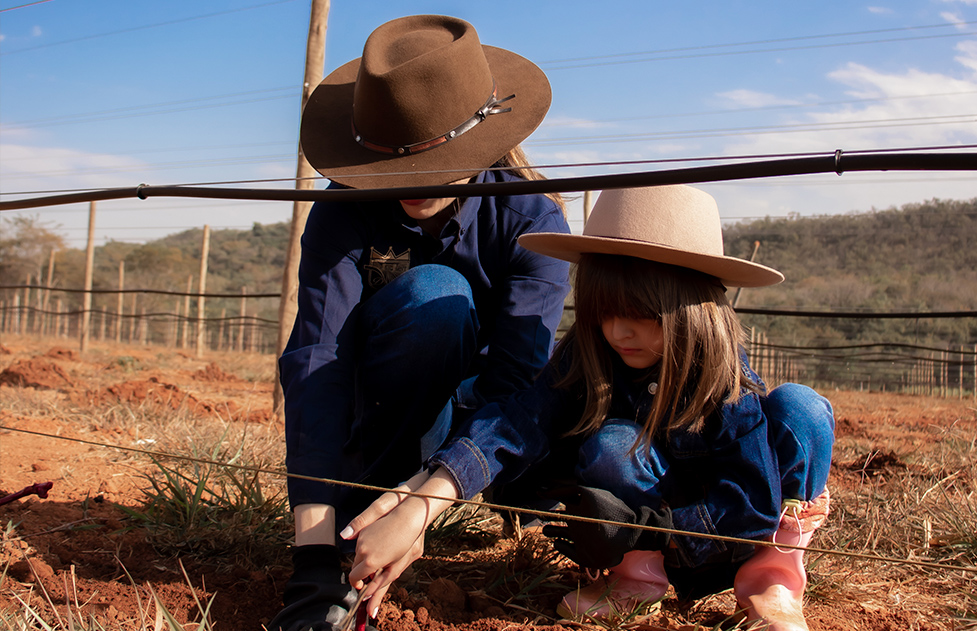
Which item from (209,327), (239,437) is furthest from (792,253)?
(239,437)

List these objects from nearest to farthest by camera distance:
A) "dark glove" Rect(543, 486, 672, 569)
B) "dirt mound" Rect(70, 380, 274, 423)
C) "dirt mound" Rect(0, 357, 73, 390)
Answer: "dark glove" Rect(543, 486, 672, 569), "dirt mound" Rect(70, 380, 274, 423), "dirt mound" Rect(0, 357, 73, 390)

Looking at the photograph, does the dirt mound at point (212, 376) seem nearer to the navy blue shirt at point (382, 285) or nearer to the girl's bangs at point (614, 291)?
the navy blue shirt at point (382, 285)

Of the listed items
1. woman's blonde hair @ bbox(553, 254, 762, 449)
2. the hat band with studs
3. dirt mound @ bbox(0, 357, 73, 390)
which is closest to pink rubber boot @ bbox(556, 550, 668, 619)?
woman's blonde hair @ bbox(553, 254, 762, 449)

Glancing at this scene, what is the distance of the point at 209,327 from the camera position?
2794 centimetres

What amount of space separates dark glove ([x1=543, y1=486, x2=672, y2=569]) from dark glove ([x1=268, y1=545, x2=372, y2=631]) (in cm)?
43

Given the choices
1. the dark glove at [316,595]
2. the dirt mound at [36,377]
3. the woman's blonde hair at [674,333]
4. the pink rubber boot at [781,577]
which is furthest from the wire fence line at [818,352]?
the dirt mound at [36,377]

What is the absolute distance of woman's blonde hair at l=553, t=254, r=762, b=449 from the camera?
52.8 inches

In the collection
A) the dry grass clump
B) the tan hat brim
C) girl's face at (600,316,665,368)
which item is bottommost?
the dry grass clump

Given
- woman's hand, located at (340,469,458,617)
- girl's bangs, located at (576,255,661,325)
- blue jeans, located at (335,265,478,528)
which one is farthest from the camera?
blue jeans, located at (335,265,478,528)

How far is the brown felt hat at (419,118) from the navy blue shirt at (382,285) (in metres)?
0.17

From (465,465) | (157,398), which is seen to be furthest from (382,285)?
(157,398)

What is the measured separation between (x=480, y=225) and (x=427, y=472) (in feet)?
2.47

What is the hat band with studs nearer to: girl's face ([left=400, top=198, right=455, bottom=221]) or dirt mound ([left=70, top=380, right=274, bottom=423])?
girl's face ([left=400, top=198, right=455, bottom=221])

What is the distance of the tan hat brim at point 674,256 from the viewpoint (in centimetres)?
130
